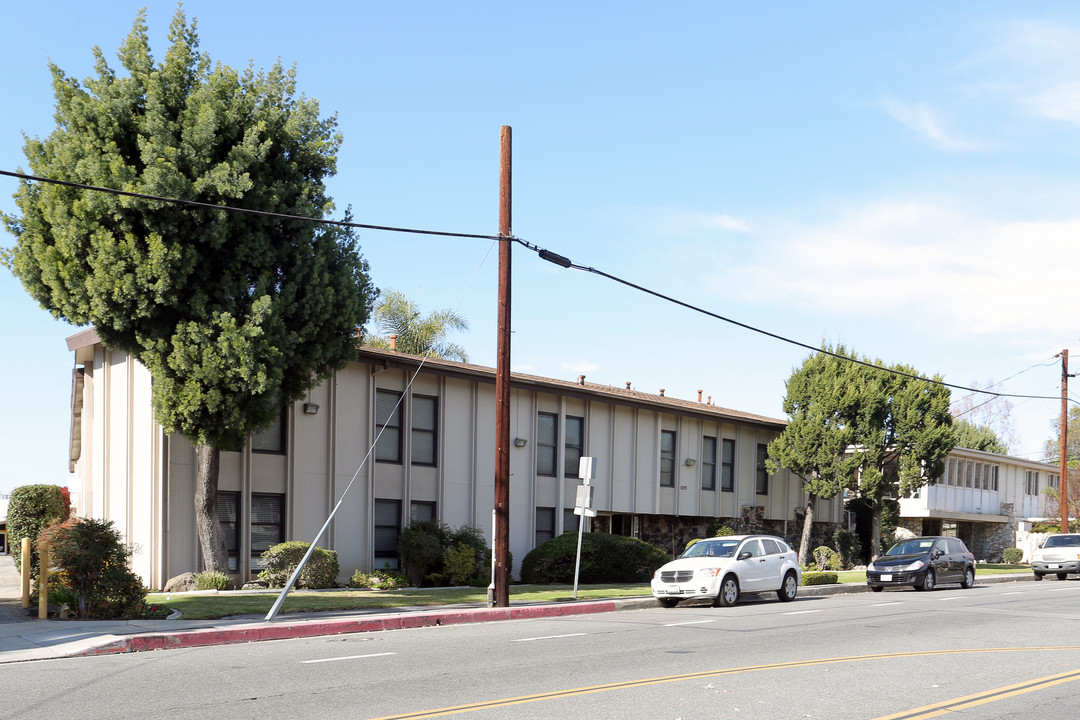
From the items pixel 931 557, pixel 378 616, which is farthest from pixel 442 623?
pixel 931 557

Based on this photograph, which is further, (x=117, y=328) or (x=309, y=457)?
(x=309, y=457)

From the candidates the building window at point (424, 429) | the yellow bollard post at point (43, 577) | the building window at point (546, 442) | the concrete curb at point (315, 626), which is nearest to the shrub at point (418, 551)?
the building window at point (424, 429)

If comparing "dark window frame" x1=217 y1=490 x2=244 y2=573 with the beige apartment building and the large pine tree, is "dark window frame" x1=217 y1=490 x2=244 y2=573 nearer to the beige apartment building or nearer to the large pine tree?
the beige apartment building

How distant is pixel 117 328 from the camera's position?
1858cm

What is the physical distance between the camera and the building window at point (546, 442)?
30.3 m

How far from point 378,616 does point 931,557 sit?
1719 centimetres

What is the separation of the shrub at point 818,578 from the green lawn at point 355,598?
4.87 metres

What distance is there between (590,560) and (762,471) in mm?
13795

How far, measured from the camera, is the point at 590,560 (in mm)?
27641

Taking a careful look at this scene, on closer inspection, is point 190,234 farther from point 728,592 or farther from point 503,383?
point 728,592

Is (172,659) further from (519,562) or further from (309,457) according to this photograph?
(519,562)

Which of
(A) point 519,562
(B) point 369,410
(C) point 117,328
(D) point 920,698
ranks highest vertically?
(C) point 117,328

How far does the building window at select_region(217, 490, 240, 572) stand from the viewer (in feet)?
73.9

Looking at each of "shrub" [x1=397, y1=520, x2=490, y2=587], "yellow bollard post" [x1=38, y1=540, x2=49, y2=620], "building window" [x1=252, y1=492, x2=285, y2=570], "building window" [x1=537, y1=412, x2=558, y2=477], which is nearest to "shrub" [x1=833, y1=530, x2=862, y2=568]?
"building window" [x1=537, y1=412, x2=558, y2=477]
